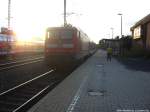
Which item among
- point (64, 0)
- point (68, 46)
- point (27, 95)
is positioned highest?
point (64, 0)

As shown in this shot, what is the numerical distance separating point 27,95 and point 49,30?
46.0 ft

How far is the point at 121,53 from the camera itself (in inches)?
2699

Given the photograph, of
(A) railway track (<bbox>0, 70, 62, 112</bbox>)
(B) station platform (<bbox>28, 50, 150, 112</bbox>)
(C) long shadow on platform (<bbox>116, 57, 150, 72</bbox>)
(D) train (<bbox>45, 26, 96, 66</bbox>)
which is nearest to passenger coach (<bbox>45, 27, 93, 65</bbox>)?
(D) train (<bbox>45, 26, 96, 66</bbox>)

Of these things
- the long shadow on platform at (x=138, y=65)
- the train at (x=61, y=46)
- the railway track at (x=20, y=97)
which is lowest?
the long shadow on platform at (x=138, y=65)

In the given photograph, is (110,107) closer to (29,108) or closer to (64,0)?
(29,108)

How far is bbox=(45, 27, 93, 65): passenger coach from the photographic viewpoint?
2720cm

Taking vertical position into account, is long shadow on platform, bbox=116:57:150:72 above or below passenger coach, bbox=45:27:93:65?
below

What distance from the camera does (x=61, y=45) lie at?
27.8m

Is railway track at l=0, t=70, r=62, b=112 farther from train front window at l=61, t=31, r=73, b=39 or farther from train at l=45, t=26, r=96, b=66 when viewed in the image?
train front window at l=61, t=31, r=73, b=39

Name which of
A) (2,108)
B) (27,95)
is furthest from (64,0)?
(2,108)

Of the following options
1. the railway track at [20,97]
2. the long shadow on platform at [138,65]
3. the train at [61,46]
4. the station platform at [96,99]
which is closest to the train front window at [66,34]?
the train at [61,46]

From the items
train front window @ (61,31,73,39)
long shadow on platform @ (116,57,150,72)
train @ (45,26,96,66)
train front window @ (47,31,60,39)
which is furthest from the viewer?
long shadow on platform @ (116,57,150,72)

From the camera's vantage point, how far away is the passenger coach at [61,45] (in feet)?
89.2

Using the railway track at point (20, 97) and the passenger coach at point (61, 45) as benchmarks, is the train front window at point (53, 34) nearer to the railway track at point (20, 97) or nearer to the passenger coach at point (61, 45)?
the passenger coach at point (61, 45)
